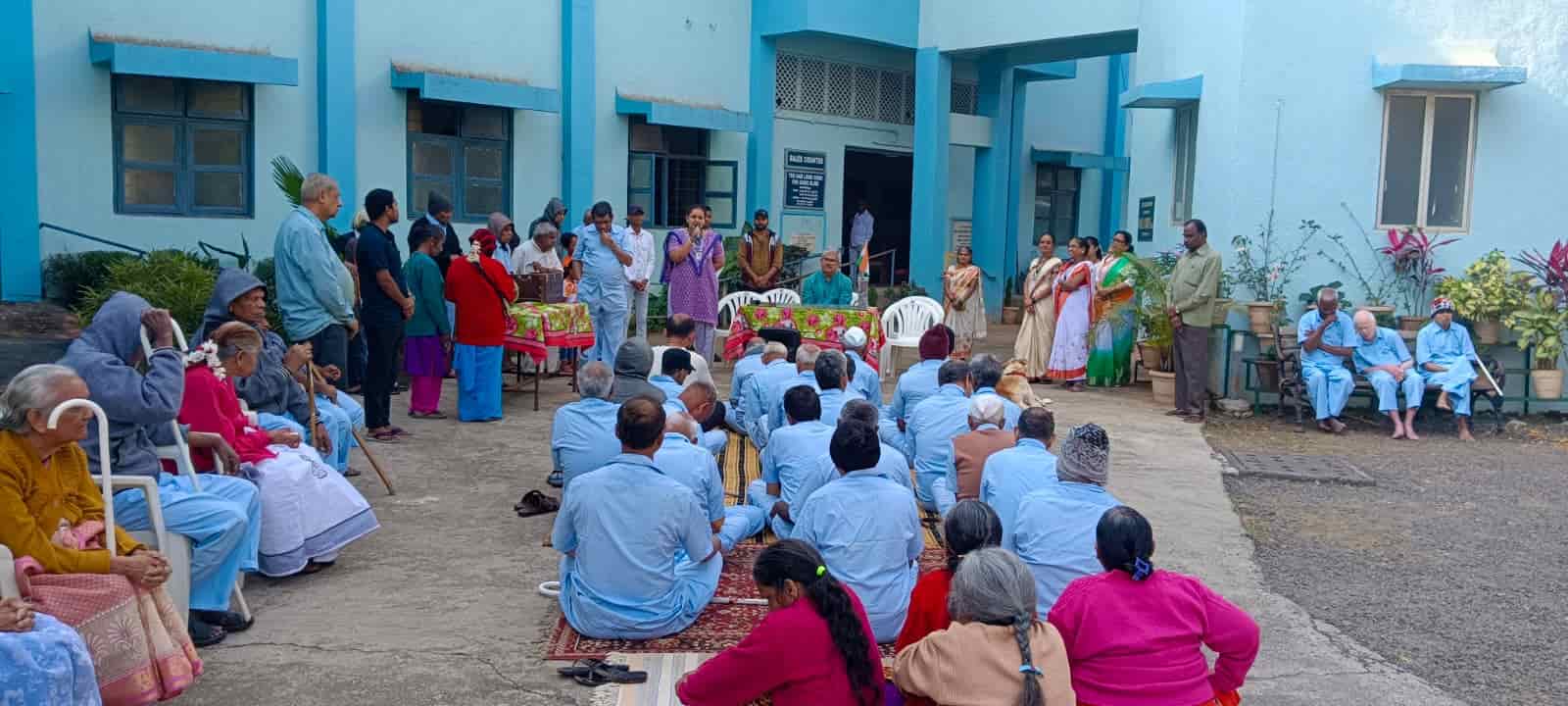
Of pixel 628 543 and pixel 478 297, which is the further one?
pixel 478 297

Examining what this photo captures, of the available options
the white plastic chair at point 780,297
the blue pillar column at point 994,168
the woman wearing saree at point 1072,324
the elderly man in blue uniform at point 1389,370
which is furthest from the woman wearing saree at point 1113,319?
the blue pillar column at point 994,168

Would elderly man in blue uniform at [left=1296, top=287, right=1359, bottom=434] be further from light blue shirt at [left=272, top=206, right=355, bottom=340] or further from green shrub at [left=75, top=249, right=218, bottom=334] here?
green shrub at [left=75, top=249, right=218, bottom=334]

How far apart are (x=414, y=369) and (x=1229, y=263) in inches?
284

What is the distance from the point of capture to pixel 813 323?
10992mm

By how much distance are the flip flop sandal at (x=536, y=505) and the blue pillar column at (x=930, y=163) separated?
11.7 metres

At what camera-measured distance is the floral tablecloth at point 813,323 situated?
10867mm

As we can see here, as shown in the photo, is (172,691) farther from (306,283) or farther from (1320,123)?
(1320,123)

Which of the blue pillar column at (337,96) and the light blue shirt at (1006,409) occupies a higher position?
the blue pillar column at (337,96)

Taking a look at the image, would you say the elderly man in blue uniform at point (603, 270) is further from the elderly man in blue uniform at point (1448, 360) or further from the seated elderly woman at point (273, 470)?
the elderly man in blue uniform at point (1448, 360)

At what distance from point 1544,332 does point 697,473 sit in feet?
29.4

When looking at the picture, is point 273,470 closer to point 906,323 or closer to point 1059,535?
point 1059,535

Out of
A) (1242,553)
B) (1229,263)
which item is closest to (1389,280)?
(1229,263)

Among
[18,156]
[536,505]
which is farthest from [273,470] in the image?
[18,156]

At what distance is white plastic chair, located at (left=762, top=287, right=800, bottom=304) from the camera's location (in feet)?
41.3
